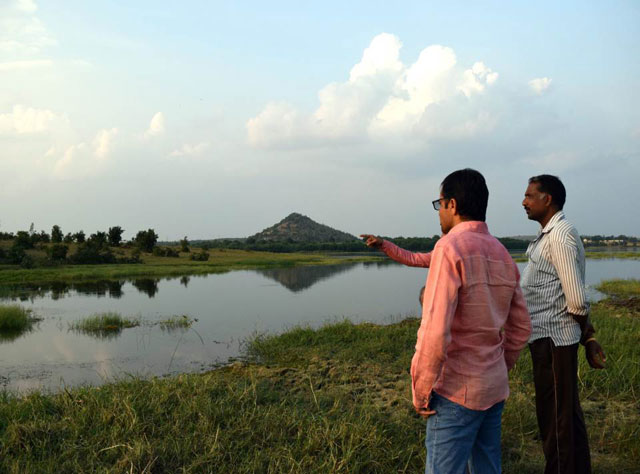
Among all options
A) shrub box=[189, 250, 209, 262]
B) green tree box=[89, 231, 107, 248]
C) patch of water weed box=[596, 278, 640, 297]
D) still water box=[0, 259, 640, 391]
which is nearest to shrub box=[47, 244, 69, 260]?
green tree box=[89, 231, 107, 248]

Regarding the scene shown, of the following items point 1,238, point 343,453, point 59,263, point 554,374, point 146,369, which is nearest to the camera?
point 554,374

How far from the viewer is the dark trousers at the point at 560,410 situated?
2639mm

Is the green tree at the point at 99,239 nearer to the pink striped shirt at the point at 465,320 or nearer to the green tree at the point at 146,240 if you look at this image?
the green tree at the point at 146,240

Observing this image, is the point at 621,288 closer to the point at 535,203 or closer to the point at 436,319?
the point at 535,203

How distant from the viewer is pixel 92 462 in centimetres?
298

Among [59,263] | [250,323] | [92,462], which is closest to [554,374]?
[92,462]

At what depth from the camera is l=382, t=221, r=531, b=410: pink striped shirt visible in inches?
68.4

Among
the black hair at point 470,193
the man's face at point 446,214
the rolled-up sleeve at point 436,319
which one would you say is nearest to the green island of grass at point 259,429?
the rolled-up sleeve at point 436,319

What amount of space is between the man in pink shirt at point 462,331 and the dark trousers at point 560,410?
957 millimetres

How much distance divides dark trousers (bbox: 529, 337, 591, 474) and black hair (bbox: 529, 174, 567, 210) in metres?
0.85

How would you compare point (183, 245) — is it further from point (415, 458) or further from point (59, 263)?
point (415, 458)

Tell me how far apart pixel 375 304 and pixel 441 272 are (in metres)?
16.2

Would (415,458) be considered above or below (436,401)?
Result: below

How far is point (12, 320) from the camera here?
12.4 meters
